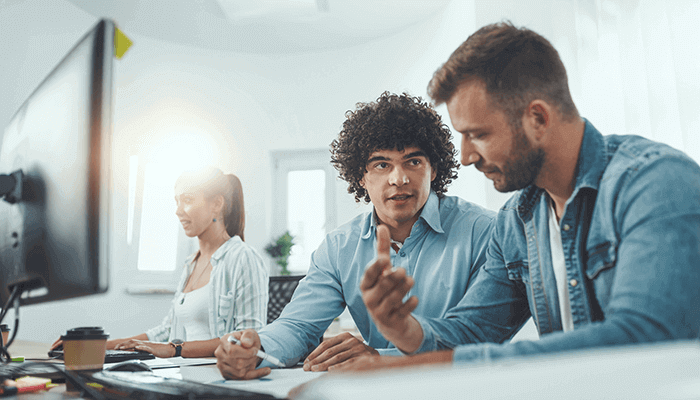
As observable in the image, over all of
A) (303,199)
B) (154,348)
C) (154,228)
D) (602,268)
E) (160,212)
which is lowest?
(154,348)

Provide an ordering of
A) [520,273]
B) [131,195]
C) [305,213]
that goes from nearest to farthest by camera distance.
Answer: [520,273] → [131,195] → [305,213]

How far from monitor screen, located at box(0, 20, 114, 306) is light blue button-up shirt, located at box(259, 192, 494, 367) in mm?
628

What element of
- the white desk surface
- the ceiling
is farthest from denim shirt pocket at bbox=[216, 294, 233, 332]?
the ceiling

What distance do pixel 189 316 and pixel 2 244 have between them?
1.15m

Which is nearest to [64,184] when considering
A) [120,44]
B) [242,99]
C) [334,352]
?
[120,44]

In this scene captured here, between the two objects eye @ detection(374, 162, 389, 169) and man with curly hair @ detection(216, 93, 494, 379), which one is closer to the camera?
man with curly hair @ detection(216, 93, 494, 379)

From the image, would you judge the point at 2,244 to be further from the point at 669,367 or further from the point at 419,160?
the point at 419,160

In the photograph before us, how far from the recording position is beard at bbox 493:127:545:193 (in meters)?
0.89

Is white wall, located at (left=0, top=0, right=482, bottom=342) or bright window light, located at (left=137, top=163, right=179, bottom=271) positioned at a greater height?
white wall, located at (left=0, top=0, right=482, bottom=342)

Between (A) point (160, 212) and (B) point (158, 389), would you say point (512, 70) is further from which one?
(A) point (160, 212)

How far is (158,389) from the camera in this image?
664 mm

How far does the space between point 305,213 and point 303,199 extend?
0.14 metres

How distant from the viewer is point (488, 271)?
109 cm

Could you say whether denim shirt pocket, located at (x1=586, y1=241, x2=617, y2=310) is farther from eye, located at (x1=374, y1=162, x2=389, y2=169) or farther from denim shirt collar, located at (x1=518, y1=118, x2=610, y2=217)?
eye, located at (x1=374, y1=162, x2=389, y2=169)
